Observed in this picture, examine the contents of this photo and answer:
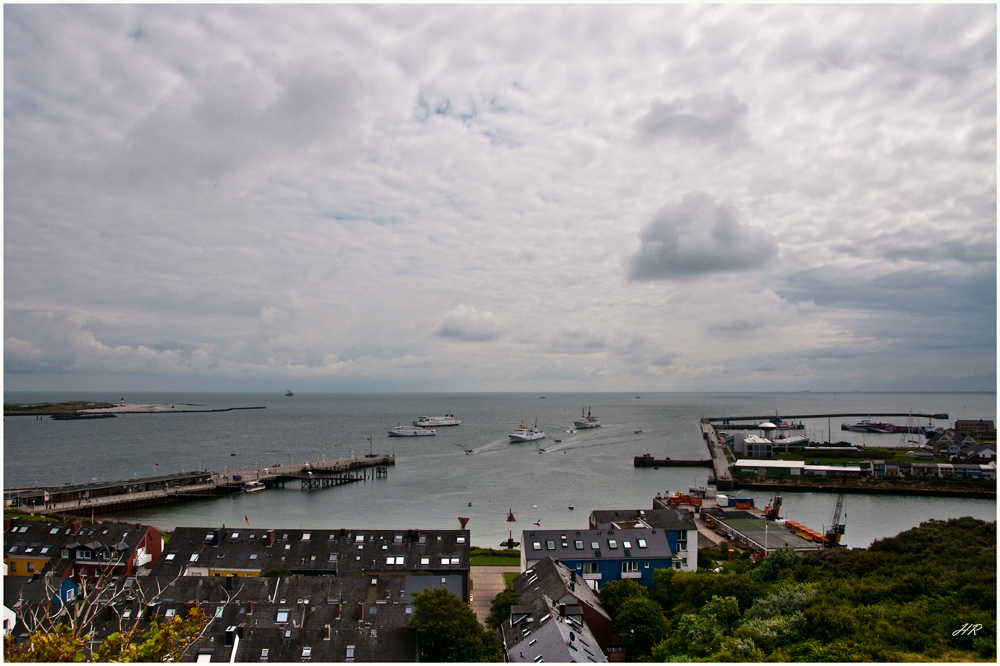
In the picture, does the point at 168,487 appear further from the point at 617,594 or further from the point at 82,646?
the point at 82,646

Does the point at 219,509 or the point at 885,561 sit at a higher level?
the point at 885,561

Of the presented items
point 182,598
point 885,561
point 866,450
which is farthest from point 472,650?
point 866,450

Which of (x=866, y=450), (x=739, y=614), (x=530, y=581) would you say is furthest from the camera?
(x=866, y=450)

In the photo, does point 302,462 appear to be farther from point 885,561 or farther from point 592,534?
point 885,561

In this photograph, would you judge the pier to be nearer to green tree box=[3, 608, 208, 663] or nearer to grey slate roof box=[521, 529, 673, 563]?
grey slate roof box=[521, 529, 673, 563]

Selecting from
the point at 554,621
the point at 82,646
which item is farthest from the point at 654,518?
the point at 82,646

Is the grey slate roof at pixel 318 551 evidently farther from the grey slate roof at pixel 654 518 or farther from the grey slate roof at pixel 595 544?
the grey slate roof at pixel 654 518
